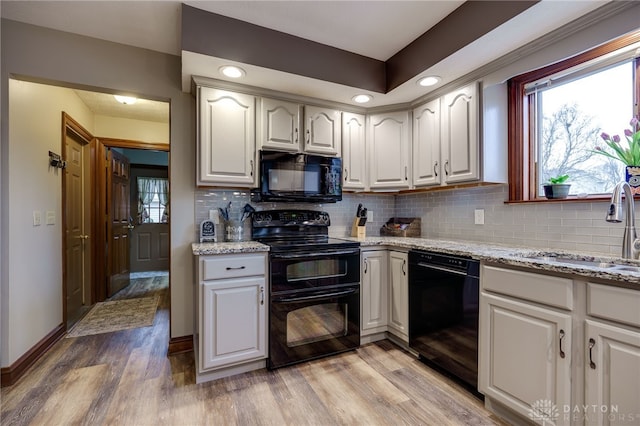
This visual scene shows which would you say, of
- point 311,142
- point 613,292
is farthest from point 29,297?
point 613,292

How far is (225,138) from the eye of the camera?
2.28 m

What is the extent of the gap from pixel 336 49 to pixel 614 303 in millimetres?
2270

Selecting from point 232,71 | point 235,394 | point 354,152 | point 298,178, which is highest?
point 232,71

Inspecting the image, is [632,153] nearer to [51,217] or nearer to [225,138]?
[225,138]

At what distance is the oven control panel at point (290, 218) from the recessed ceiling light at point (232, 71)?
111cm

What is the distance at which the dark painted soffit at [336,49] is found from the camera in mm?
1747

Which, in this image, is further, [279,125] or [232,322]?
[279,125]

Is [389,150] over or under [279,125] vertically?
under

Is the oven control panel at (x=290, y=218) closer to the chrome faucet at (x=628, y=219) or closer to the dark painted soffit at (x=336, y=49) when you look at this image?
the dark painted soffit at (x=336, y=49)

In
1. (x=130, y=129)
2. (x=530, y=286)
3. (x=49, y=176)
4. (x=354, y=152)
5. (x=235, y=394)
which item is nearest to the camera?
(x=530, y=286)

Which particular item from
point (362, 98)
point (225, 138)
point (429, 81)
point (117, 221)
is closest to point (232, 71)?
point (225, 138)

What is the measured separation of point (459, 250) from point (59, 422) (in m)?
2.50

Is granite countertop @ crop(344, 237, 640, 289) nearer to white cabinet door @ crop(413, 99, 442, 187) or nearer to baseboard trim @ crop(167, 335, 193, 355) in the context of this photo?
white cabinet door @ crop(413, 99, 442, 187)

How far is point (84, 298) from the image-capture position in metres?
3.50
